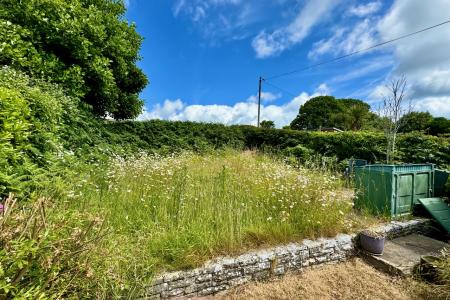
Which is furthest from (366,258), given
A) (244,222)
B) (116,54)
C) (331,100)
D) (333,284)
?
(331,100)

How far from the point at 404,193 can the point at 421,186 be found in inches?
24.2

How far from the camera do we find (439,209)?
492 centimetres

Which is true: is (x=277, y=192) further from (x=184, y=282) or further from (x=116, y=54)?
(x=116, y=54)

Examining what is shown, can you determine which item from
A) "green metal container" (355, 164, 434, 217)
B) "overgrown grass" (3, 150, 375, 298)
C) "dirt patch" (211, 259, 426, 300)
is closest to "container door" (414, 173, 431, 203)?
"green metal container" (355, 164, 434, 217)

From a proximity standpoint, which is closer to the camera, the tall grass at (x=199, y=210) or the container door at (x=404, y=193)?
the tall grass at (x=199, y=210)

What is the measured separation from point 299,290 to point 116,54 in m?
7.34

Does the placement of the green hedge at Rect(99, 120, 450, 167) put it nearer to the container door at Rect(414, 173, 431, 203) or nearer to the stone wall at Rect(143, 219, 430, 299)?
the container door at Rect(414, 173, 431, 203)

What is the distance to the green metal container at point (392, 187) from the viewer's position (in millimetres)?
4793

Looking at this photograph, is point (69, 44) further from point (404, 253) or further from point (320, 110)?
point (320, 110)

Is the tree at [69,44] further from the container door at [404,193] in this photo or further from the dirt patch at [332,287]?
the container door at [404,193]

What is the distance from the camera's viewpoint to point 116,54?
743cm

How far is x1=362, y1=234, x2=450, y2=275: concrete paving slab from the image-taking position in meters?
3.51

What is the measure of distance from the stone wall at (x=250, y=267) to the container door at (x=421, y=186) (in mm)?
2263

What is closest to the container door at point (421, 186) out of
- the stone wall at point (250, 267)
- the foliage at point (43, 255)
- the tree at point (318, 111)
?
the stone wall at point (250, 267)
